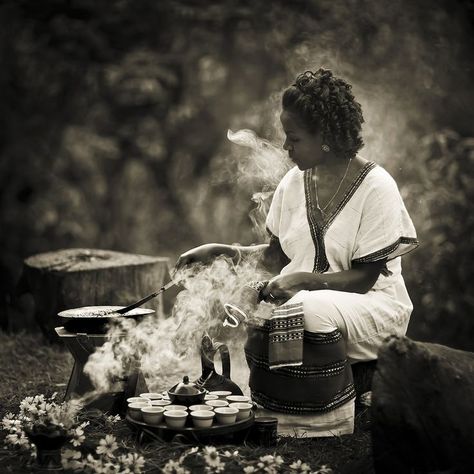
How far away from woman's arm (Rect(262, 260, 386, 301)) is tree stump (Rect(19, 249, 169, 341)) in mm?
2365

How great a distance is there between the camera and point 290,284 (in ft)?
14.1

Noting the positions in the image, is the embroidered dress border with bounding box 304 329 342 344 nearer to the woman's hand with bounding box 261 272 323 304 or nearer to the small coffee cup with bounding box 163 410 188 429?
the woman's hand with bounding box 261 272 323 304

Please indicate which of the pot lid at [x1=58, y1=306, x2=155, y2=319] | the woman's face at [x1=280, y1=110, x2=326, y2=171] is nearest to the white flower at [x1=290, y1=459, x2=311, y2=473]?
the pot lid at [x1=58, y1=306, x2=155, y2=319]

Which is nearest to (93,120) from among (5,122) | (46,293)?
(5,122)

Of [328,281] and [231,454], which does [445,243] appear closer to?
[328,281]

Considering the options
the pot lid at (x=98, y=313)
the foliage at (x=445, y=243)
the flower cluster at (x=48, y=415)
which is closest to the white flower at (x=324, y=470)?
the flower cluster at (x=48, y=415)

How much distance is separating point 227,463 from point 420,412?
91cm

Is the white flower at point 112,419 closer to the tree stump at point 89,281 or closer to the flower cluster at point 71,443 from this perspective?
the flower cluster at point 71,443

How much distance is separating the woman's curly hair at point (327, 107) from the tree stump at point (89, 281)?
2556mm

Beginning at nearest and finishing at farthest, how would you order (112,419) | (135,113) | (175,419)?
(175,419) < (112,419) < (135,113)

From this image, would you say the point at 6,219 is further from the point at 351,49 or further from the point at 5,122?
the point at 351,49

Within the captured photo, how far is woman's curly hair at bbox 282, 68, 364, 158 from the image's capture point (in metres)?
4.41

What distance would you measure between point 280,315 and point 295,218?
679mm

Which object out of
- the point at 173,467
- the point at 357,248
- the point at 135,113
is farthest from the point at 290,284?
the point at 135,113
